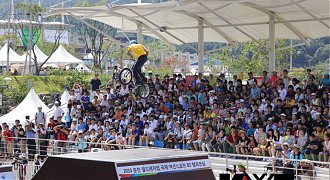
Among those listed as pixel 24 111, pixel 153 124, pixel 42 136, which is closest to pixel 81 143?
pixel 153 124

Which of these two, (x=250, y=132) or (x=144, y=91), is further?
(x=144, y=91)

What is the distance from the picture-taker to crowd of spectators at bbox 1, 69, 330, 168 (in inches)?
792

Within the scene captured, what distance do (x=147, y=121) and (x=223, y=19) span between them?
6.28 meters

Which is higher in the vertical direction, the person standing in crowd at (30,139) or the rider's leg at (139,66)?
the rider's leg at (139,66)

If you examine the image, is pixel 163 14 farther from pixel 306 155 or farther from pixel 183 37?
pixel 306 155

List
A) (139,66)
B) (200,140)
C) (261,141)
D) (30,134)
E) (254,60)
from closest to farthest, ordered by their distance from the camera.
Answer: (261,141), (200,140), (139,66), (30,134), (254,60)

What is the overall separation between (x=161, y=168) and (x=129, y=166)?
506mm

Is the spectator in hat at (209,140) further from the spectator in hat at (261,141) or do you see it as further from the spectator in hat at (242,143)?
the spectator in hat at (261,141)

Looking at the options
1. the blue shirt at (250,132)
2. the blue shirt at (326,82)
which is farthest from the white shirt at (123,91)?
the blue shirt at (326,82)

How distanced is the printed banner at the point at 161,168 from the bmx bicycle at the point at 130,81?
51.6 feet

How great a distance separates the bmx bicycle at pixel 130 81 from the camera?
2473cm

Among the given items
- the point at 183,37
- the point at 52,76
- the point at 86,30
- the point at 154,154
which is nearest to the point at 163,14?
the point at 183,37

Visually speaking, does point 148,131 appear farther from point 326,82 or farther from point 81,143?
point 326,82

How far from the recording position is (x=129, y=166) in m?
8.23
